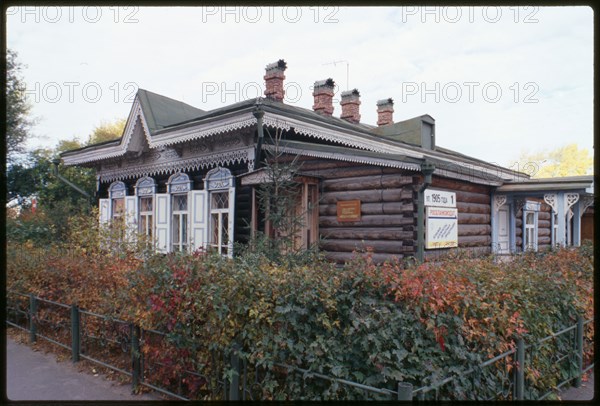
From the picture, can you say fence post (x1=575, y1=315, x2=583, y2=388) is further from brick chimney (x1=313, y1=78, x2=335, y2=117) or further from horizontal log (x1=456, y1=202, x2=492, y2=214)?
brick chimney (x1=313, y1=78, x2=335, y2=117)

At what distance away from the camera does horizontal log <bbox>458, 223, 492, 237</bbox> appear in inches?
478

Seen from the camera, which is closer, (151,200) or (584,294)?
(584,294)

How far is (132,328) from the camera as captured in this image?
233 inches

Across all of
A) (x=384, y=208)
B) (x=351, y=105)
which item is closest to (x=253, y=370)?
(x=384, y=208)

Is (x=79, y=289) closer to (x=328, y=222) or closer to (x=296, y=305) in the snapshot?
(x=296, y=305)

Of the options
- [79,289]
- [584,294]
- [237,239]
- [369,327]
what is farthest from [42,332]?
[584,294]

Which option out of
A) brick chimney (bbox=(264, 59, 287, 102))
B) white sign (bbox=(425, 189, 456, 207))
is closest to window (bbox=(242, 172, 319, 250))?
white sign (bbox=(425, 189, 456, 207))

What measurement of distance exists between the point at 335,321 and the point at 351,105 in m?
18.2

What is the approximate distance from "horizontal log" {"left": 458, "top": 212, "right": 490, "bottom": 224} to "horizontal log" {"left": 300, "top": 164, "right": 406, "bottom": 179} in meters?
3.01

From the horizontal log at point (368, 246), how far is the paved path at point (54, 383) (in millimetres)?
5334

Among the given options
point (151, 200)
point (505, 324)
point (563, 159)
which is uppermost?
point (563, 159)

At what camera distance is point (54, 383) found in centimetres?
616

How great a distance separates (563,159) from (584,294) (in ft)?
172

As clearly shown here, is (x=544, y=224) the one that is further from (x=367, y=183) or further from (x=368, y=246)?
(x=368, y=246)
